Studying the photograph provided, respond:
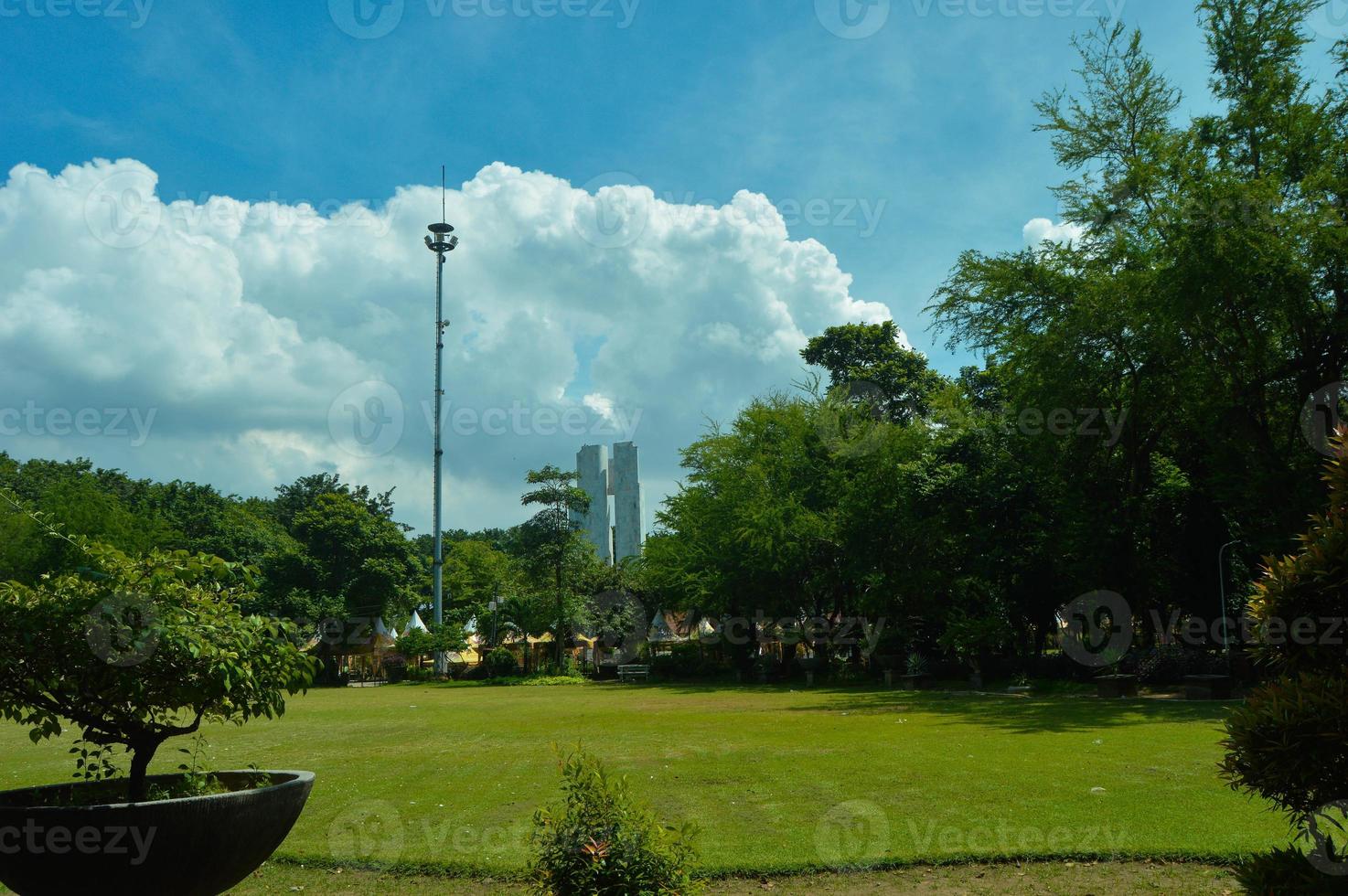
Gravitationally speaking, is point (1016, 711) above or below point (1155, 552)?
below

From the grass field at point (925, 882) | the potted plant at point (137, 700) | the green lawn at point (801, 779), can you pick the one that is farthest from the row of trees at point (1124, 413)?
the potted plant at point (137, 700)

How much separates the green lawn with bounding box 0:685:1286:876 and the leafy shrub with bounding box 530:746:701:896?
2.42 m

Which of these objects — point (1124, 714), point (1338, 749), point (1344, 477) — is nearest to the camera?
point (1338, 749)

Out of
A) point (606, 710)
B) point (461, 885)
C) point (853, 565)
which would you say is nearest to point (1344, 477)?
point (461, 885)

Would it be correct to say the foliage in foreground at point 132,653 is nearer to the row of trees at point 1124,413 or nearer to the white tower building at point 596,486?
the row of trees at point 1124,413

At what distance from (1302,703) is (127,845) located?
5515 mm

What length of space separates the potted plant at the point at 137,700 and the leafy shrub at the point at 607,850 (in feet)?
5.96

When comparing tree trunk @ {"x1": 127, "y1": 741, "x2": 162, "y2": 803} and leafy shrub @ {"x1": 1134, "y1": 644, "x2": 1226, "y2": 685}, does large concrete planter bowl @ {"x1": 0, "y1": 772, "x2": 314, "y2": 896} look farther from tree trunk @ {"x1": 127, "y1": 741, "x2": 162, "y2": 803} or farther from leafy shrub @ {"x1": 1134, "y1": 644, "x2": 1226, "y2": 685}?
leafy shrub @ {"x1": 1134, "y1": 644, "x2": 1226, "y2": 685}

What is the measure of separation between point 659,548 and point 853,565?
1068cm

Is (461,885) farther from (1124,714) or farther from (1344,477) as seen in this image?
(1124,714)

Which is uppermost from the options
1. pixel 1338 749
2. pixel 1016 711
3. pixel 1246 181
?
pixel 1246 181

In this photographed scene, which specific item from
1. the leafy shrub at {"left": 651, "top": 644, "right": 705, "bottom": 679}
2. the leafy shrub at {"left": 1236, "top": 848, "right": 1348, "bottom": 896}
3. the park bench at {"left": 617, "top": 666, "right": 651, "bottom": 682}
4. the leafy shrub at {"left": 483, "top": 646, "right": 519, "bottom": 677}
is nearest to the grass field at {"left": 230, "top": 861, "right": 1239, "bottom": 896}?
the leafy shrub at {"left": 1236, "top": 848, "right": 1348, "bottom": 896}

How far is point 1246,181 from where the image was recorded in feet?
70.5

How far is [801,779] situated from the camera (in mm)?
10172
